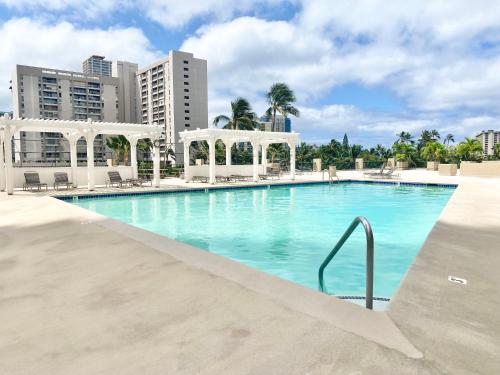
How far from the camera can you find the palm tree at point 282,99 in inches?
1353

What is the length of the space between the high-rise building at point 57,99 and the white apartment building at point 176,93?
899 cm

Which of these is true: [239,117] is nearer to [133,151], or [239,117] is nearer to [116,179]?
[133,151]

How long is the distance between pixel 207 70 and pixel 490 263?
92.0 m

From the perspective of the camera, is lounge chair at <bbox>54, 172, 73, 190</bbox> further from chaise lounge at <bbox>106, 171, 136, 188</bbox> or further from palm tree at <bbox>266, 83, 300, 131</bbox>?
palm tree at <bbox>266, 83, 300, 131</bbox>

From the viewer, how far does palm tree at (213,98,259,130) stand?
32.3m

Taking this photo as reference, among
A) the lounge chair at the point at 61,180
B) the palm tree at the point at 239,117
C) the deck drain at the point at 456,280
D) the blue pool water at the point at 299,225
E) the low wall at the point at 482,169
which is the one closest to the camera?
the deck drain at the point at 456,280

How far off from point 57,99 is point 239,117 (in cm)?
6249

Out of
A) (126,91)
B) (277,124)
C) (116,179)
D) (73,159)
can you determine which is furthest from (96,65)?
(116,179)

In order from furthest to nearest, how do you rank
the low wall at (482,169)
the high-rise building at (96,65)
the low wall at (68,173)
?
the high-rise building at (96,65) → the low wall at (482,169) → the low wall at (68,173)

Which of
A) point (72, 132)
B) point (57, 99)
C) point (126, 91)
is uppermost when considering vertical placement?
point (126, 91)

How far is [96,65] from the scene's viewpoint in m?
153

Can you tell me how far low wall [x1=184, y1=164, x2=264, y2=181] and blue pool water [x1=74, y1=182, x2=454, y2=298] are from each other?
504 centimetres

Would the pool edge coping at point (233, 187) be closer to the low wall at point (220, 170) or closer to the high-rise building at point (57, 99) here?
the low wall at point (220, 170)

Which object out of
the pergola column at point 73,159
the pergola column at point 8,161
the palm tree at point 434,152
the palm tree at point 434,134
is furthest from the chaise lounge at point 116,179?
the palm tree at point 434,134
